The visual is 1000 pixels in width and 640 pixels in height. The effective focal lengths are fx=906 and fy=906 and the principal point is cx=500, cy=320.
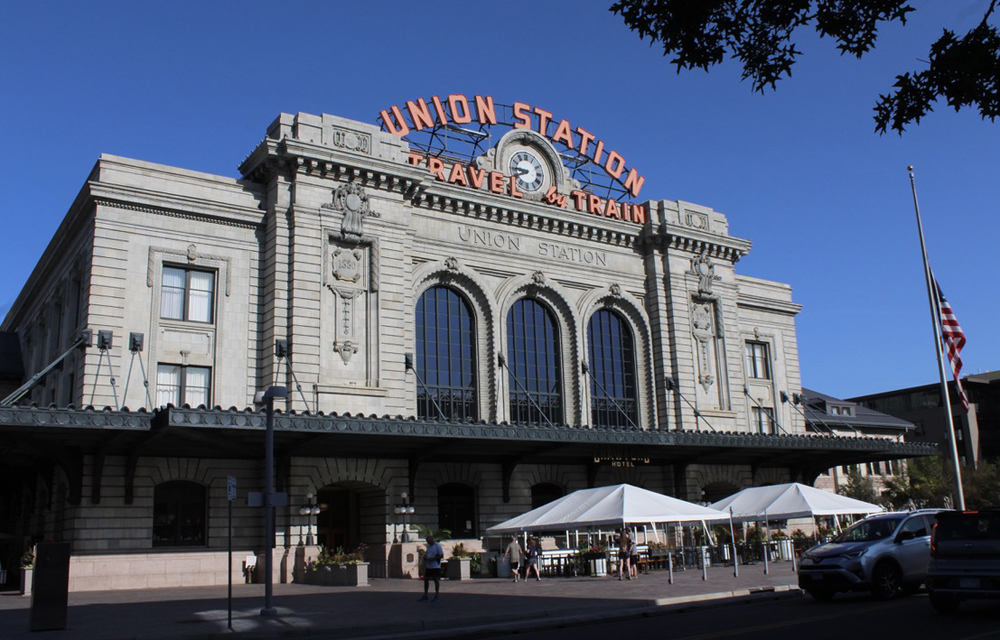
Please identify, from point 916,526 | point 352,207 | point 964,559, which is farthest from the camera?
point 352,207

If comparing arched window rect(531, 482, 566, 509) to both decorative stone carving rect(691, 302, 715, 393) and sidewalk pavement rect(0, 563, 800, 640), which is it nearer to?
decorative stone carving rect(691, 302, 715, 393)

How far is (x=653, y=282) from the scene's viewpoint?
46.0 meters

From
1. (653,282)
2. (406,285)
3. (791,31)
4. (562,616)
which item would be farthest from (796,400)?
(791,31)

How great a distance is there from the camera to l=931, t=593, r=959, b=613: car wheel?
644 inches

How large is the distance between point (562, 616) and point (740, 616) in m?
3.51

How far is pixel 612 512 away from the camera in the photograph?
89.8 feet

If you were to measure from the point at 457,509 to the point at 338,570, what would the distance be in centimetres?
944

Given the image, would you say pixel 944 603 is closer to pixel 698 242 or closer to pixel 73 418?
pixel 73 418

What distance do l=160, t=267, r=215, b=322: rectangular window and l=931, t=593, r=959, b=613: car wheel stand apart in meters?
26.4

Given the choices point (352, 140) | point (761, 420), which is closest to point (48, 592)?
point (352, 140)

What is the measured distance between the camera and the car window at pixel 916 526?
818 inches

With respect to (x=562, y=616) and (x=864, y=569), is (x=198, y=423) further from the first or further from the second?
(x=864, y=569)

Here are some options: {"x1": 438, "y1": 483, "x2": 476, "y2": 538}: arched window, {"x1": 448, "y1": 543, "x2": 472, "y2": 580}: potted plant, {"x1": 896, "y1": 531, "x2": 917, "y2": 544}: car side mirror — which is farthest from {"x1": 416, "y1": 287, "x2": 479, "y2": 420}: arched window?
{"x1": 896, "y1": 531, "x2": 917, "y2": 544}: car side mirror

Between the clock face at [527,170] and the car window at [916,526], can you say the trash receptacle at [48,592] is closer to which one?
the car window at [916,526]
